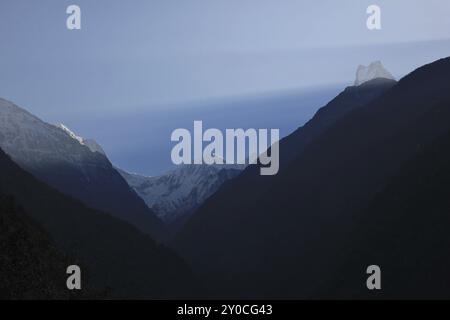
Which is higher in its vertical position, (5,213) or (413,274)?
(5,213)

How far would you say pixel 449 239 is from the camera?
178 metres

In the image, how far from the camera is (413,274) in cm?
17400
